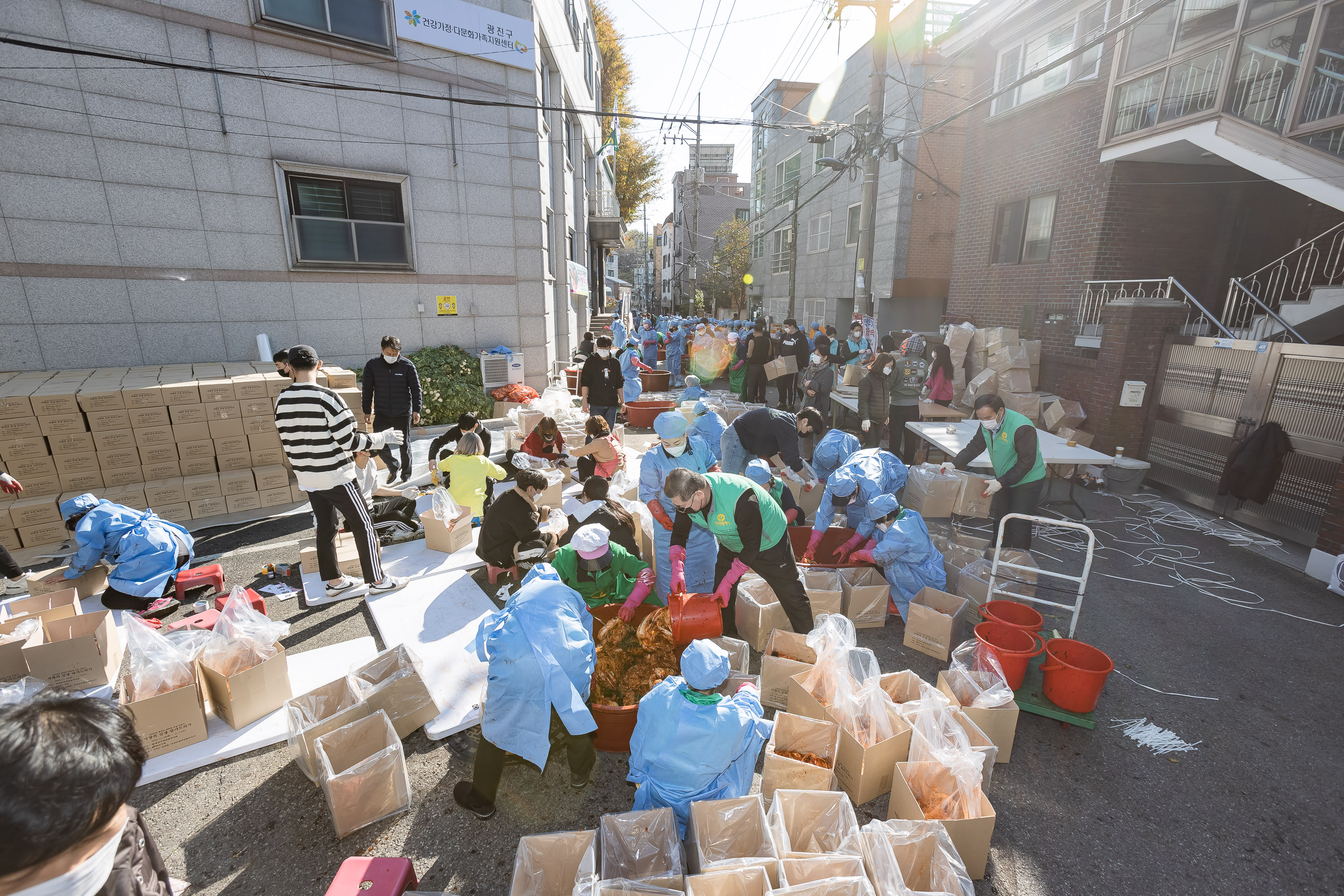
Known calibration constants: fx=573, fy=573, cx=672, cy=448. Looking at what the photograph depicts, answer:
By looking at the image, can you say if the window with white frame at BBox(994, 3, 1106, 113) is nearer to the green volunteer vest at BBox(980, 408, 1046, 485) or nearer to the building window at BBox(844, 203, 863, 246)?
the building window at BBox(844, 203, 863, 246)

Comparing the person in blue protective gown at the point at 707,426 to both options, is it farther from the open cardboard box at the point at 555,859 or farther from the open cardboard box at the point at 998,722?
the open cardboard box at the point at 555,859

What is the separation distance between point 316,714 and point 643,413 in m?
8.81

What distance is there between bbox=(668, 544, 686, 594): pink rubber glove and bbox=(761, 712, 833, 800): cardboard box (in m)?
1.31

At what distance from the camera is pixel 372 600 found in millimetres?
5090

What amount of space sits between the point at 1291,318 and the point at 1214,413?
232cm

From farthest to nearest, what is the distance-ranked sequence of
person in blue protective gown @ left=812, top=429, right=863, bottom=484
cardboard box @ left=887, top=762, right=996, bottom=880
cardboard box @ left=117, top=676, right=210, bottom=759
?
1. person in blue protective gown @ left=812, top=429, right=863, bottom=484
2. cardboard box @ left=117, top=676, right=210, bottom=759
3. cardboard box @ left=887, top=762, right=996, bottom=880

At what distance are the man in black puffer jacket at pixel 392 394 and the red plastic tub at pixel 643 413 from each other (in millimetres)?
4941

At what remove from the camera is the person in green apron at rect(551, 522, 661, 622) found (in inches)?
149

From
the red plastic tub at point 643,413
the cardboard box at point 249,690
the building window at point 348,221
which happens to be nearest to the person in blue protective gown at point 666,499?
the cardboard box at point 249,690

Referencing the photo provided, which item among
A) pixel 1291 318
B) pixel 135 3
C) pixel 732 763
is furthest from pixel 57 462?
pixel 1291 318

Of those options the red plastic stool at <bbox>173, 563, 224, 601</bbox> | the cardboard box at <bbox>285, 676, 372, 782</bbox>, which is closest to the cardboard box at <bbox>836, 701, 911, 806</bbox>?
the cardboard box at <bbox>285, 676, 372, 782</bbox>

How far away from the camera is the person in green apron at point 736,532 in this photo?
3824 mm

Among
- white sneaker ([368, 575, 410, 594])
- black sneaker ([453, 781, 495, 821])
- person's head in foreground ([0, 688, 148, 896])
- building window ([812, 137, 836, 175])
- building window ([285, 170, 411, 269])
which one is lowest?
black sneaker ([453, 781, 495, 821])

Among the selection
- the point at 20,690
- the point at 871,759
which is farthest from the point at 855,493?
the point at 20,690
